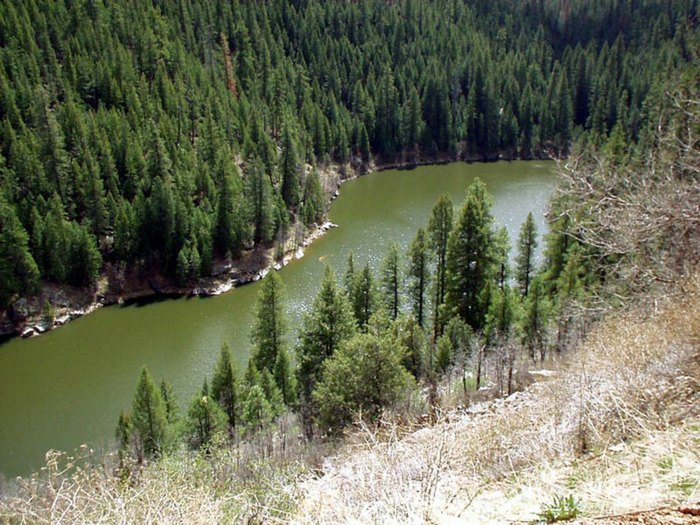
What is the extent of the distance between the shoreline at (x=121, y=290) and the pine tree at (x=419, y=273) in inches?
407

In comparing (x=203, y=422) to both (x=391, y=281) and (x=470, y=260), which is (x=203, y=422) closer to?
(x=391, y=281)

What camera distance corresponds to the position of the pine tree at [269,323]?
32438 mm

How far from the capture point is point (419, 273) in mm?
37812

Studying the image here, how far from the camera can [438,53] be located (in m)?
111

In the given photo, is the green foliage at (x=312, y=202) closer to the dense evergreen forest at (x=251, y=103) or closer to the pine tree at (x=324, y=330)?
the dense evergreen forest at (x=251, y=103)

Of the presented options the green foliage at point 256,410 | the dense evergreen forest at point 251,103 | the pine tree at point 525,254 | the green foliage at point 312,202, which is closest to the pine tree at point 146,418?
the green foliage at point 256,410

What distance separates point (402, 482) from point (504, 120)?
9644 centimetres

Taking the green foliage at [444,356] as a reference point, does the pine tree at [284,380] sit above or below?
below

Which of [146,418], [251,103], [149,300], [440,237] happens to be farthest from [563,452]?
[251,103]

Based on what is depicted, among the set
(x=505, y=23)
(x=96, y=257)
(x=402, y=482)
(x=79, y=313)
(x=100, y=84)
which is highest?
(x=505, y=23)

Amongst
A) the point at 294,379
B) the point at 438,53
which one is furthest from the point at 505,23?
the point at 294,379

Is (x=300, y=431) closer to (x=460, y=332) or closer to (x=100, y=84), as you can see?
(x=460, y=332)

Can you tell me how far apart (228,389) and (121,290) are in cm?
2716

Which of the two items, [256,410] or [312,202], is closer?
[256,410]
